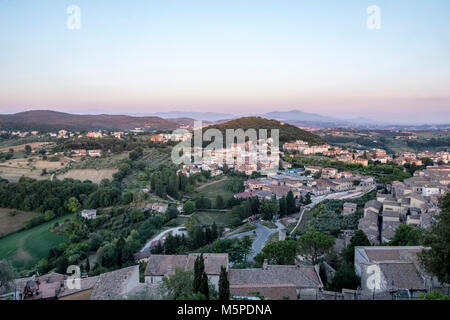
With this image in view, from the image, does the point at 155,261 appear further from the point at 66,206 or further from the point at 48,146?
the point at 48,146

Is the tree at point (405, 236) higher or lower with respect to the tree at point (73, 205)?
higher

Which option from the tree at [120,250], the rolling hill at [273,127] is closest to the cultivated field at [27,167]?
the tree at [120,250]

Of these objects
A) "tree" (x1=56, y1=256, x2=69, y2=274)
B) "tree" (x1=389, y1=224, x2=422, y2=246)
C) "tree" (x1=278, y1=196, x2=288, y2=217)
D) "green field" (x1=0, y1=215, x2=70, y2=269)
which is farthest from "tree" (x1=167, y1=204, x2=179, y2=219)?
"tree" (x1=389, y1=224, x2=422, y2=246)

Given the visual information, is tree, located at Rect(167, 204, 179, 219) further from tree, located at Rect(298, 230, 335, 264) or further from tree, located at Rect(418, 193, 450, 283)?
tree, located at Rect(418, 193, 450, 283)

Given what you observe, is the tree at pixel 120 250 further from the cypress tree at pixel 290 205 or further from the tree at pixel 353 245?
the cypress tree at pixel 290 205
